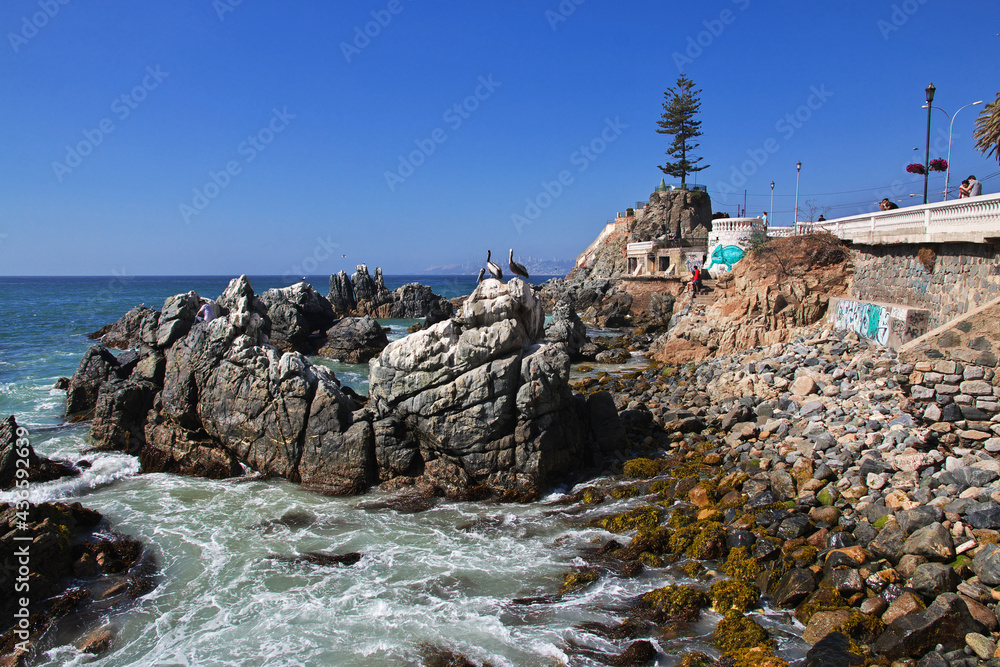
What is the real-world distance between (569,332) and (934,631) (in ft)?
76.3

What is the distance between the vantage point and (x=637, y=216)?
66250mm

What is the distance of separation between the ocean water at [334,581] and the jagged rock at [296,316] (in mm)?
19653

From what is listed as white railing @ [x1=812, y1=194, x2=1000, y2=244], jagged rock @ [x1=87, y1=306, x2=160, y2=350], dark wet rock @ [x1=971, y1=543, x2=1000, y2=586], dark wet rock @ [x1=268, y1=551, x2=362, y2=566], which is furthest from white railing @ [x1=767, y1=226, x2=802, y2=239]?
jagged rock @ [x1=87, y1=306, x2=160, y2=350]

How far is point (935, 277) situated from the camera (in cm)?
1543

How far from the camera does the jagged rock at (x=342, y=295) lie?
57.2 metres

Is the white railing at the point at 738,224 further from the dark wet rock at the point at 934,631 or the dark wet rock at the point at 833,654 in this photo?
the dark wet rock at the point at 833,654

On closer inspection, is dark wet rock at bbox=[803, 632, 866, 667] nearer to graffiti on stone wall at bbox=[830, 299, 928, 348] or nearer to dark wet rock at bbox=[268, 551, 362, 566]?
dark wet rock at bbox=[268, 551, 362, 566]

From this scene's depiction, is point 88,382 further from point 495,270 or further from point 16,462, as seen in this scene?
point 495,270

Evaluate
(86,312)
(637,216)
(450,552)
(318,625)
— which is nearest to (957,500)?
(450,552)

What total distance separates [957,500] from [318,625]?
11.0 m

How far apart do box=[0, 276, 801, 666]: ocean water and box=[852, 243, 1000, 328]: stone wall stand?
978cm

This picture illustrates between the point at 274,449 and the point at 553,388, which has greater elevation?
the point at 553,388

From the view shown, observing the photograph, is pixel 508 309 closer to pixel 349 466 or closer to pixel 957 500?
pixel 349 466

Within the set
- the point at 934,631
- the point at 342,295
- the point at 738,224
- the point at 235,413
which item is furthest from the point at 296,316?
the point at 934,631
